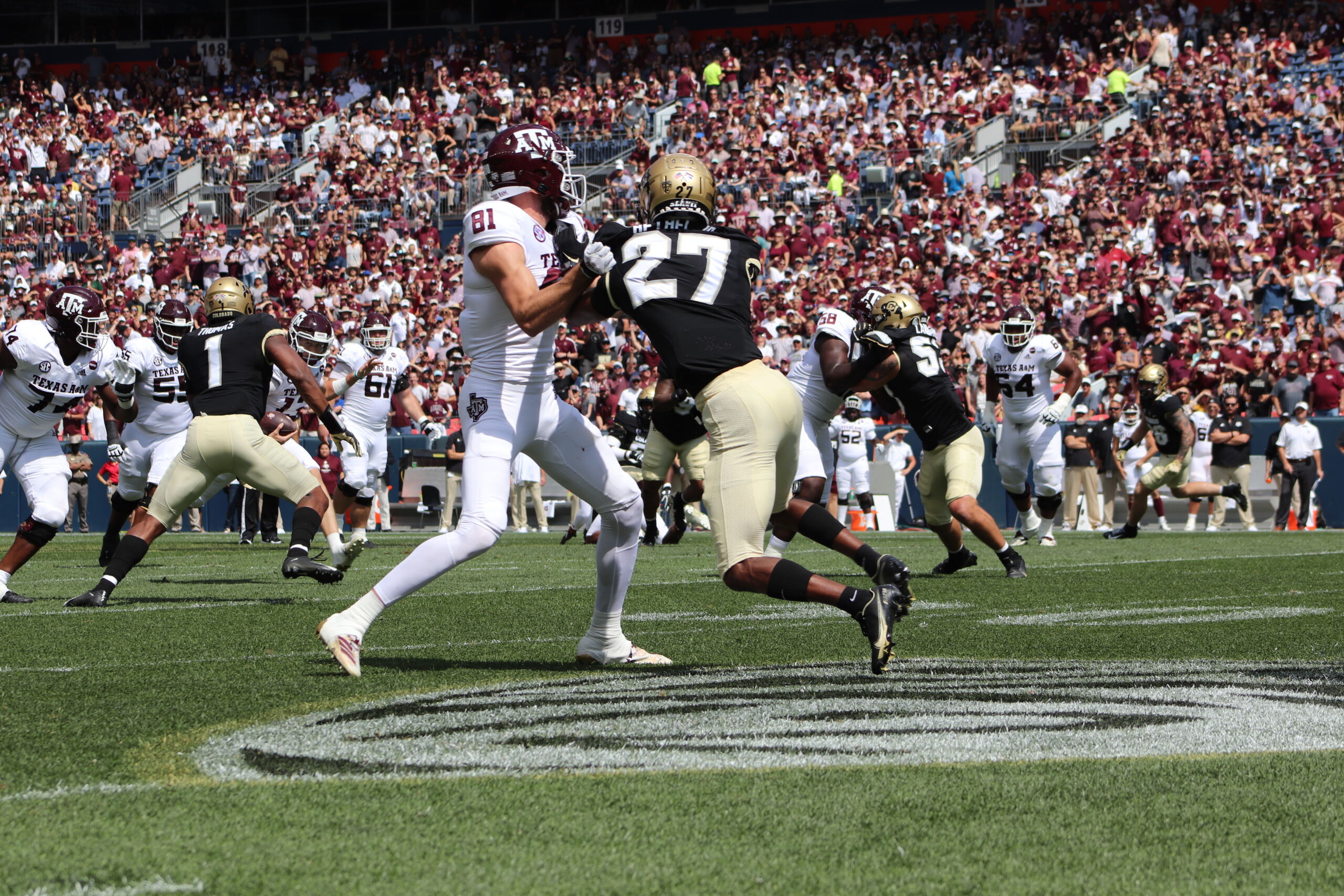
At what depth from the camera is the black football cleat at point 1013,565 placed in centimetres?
1013

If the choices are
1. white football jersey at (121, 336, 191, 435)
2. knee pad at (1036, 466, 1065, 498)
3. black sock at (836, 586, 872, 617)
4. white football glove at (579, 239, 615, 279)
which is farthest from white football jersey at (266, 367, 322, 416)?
black sock at (836, 586, 872, 617)

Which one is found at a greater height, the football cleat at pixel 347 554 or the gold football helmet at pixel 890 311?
the gold football helmet at pixel 890 311

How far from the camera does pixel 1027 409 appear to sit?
13.9m

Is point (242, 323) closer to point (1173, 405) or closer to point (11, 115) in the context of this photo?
point (1173, 405)

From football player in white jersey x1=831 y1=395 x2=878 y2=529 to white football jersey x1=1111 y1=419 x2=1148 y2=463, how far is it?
2.96 metres

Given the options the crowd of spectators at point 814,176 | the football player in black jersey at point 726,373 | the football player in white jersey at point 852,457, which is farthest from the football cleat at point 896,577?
the crowd of spectators at point 814,176

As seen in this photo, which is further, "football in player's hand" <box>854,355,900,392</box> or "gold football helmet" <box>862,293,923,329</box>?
"gold football helmet" <box>862,293,923,329</box>

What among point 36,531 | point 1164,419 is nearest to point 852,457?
point 1164,419

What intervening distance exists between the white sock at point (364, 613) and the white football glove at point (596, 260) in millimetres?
1348

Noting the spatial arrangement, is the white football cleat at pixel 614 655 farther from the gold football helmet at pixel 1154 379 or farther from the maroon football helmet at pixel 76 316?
the gold football helmet at pixel 1154 379

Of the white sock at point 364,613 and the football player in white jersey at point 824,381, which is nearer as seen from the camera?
the white sock at point 364,613

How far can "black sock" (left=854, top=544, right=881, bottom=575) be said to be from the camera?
6.02 metres

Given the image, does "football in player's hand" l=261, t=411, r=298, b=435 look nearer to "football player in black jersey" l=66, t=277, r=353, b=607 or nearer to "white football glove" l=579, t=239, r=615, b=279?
"football player in black jersey" l=66, t=277, r=353, b=607

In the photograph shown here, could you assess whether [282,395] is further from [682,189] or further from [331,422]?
[682,189]
